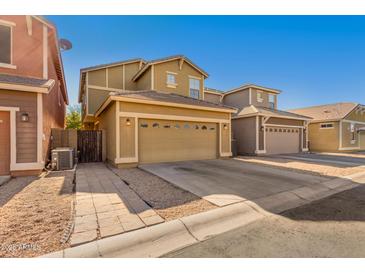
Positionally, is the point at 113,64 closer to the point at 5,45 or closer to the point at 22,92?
the point at 5,45

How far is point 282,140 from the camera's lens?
585 inches

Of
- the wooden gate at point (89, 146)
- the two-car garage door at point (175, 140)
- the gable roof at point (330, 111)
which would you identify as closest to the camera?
the two-car garage door at point (175, 140)

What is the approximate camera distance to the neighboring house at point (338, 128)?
58.7ft

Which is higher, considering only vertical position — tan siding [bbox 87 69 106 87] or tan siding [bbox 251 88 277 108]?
tan siding [bbox 87 69 106 87]

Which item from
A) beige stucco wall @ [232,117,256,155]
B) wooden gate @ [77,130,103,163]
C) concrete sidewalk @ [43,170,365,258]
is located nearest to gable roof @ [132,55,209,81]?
beige stucco wall @ [232,117,256,155]

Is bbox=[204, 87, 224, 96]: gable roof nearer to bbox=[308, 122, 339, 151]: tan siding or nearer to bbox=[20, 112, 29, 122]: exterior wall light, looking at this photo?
bbox=[308, 122, 339, 151]: tan siding

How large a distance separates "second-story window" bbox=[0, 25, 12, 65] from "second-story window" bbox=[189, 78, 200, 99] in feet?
31.6

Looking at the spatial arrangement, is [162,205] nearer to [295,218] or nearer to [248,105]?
[295,218]

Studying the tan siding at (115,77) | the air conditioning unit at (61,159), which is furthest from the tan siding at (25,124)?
the tan siding at (115,77)

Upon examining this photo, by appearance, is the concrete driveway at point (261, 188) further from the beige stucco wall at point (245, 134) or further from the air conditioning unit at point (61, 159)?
the beige stucco wall at point (245, 134)

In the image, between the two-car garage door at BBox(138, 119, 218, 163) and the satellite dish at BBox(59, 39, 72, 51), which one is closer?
the two-car garage door at BBox(138, 119, 218, 163)

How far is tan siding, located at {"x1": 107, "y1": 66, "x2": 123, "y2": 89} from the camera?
45.4 feet

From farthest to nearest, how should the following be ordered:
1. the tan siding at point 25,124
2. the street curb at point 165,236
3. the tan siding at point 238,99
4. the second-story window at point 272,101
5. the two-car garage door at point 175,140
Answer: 1. the second-story window at point 272,101
2. the tan siding at point 238,99
3. the two-car garage door at point 175,140
4. the tan siding at point 25,124
5. the street curb at point 165,236
